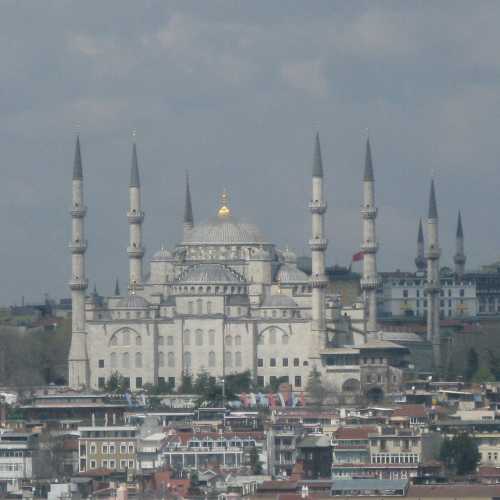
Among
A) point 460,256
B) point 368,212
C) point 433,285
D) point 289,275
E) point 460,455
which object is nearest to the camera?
point 460,455

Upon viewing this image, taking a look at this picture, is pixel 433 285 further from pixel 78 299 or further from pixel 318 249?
pixel 78 299

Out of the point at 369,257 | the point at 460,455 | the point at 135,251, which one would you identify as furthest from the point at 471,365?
the point at 460,455

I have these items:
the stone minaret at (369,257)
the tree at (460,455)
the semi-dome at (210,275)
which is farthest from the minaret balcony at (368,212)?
the tree at (460,455)

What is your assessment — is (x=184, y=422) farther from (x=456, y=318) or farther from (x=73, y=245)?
(x=456, y=318)

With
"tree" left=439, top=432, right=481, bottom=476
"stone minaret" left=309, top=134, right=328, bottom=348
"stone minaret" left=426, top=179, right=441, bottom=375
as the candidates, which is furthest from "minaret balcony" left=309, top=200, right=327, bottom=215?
"tree" left=439, top=432, right=481, bottom=476

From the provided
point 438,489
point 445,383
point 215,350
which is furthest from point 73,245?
point 438,489

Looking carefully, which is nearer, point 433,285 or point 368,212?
point 368,212

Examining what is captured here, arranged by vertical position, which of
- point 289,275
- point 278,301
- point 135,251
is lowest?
point 278,301
